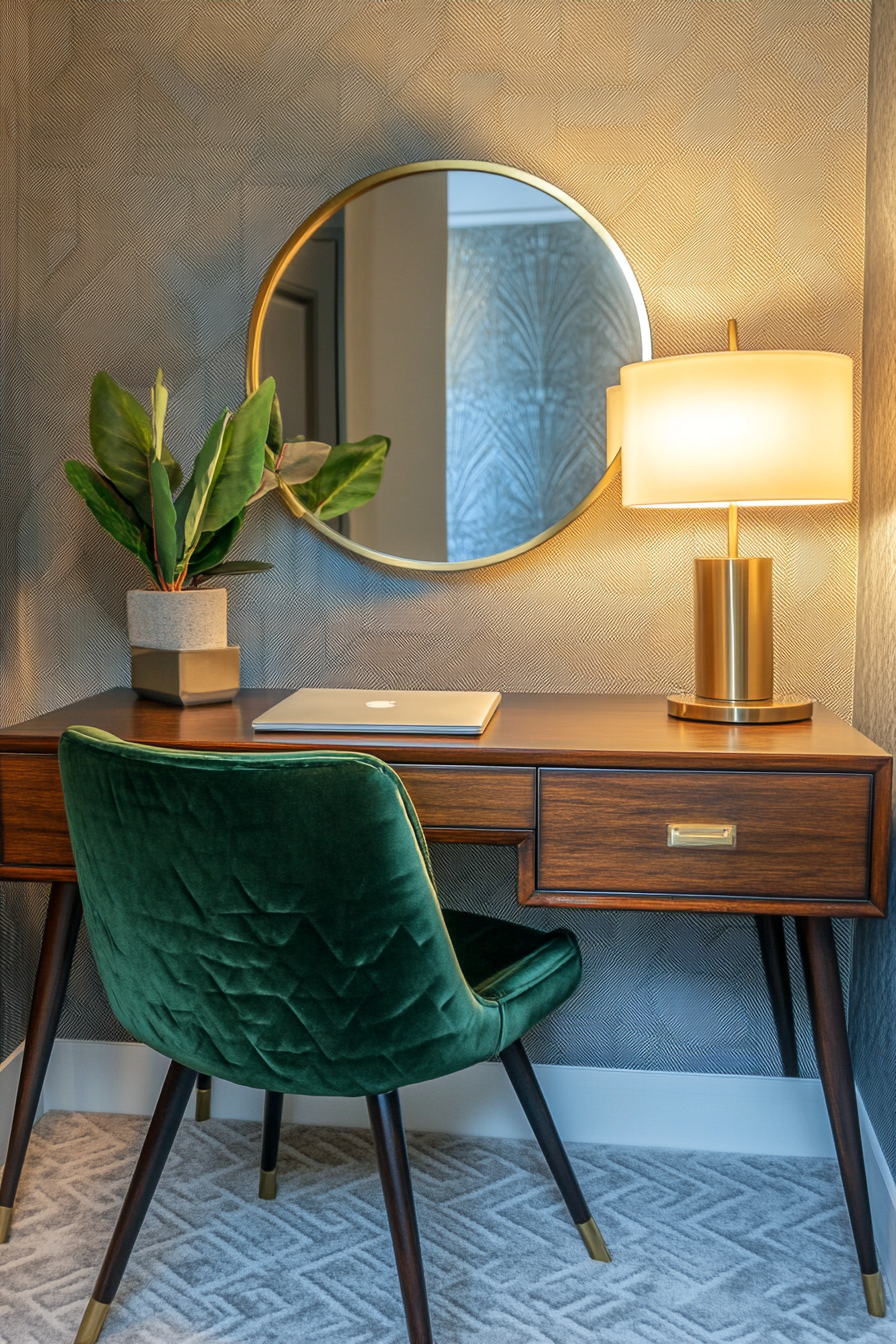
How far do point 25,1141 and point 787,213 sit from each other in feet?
5.83

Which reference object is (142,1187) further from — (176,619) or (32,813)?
(176,619)

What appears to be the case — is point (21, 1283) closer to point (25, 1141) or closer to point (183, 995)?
point (25, 1141)

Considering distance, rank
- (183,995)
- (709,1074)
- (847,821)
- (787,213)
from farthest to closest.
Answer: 1. (709,1074)
2. (787,213)
3. (847,821)
4. (183,995)

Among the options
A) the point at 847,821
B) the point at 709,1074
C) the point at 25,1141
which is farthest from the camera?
the point at 709,1074

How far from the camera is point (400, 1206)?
121 centimetres

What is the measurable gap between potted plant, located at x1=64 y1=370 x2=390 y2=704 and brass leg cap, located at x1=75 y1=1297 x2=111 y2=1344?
783mm

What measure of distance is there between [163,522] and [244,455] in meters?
0.15

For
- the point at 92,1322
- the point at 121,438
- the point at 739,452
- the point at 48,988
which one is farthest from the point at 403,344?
the point at 92,1322

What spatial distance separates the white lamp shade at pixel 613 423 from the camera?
1.73 meters

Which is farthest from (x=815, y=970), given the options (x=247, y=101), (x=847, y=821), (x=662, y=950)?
(x=247, y=101)

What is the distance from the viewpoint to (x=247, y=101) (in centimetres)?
181

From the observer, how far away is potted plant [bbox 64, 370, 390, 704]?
1533 mm

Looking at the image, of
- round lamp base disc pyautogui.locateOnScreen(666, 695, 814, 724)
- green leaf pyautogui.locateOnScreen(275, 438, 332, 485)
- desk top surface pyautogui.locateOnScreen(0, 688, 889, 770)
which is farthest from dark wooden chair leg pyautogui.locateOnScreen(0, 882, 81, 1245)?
round lamp base disc pyautogui.locateOnScreen(666, 695, 814, 724)

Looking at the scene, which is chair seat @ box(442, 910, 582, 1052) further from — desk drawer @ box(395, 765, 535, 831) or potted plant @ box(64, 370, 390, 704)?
potted plant @ box(64, 370, 390, 704)
